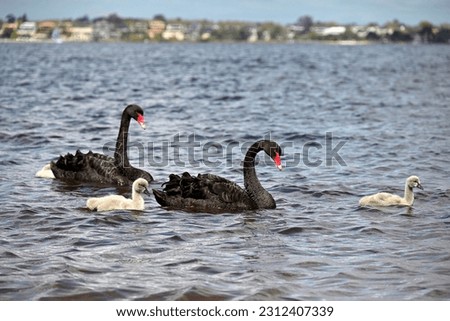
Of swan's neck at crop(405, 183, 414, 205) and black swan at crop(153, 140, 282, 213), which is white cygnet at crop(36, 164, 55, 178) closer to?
black swan at crop(153, 140, 282, 213)

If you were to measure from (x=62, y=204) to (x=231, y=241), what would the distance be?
255 centimetres

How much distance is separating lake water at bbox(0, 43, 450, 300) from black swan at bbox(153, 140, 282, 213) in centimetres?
19

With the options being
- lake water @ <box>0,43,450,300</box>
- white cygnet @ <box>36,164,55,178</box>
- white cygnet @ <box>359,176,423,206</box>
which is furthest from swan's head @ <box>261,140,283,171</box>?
white cygnet @ <box>36,164,55,178</box>

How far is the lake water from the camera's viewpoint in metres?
6.84

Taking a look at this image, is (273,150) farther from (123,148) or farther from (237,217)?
(123,148)

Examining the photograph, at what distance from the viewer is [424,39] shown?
248 ft

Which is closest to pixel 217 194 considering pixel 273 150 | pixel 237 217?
pixel 237 217

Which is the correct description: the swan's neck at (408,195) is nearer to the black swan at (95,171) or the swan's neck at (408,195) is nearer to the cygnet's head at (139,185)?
the cygnet's head at (139,185)

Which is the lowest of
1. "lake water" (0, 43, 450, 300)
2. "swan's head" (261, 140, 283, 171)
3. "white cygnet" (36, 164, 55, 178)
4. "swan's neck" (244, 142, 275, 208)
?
"lake water" (0, 43, 450, 300)

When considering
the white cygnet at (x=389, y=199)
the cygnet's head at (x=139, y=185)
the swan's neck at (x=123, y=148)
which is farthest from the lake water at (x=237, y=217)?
the swan's neck at (x=123, y=148)

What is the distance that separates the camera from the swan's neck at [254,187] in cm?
968

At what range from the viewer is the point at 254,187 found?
9.75 metres

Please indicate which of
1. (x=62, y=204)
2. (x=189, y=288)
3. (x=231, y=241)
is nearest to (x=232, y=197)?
(x=231, y=241)

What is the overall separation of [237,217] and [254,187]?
541 mm
